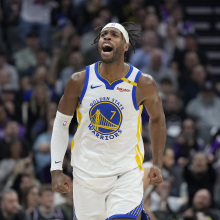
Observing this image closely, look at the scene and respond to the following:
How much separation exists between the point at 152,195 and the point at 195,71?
12.3 ft

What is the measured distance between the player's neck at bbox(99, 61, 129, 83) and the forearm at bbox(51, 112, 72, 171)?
1.65ft

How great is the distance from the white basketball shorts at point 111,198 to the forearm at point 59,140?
28 cm

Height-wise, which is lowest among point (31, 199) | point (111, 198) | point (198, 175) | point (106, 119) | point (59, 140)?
point (31, 199)

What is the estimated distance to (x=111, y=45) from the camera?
19.6 ft


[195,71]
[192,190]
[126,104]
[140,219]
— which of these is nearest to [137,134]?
[126,104]

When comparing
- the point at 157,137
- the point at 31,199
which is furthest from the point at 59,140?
the point at 31,199

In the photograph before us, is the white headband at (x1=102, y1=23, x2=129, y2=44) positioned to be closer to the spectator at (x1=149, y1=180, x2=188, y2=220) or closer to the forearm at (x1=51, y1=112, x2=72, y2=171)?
the forearm at (x1=51, y1=112, x2=72, y2=171)

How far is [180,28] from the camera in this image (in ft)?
48.5

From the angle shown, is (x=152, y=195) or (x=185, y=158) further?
(x=185, y=158)

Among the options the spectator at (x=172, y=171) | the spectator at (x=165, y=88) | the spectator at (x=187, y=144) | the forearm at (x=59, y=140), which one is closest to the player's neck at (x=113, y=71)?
the forearm at (x=59, y=140)

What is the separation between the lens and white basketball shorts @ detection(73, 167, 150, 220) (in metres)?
5.83

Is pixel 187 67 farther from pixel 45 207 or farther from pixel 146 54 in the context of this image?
pixel 45 207

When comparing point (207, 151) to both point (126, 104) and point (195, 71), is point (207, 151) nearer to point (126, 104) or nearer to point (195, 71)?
point (195, 71)

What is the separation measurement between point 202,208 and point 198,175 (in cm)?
76
